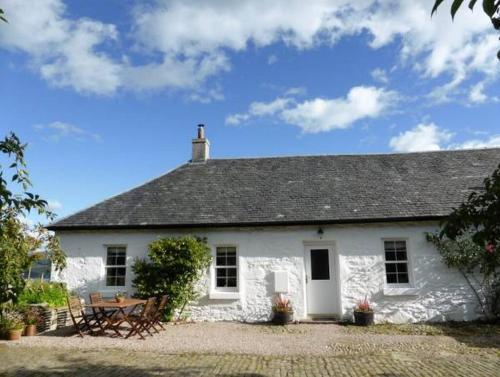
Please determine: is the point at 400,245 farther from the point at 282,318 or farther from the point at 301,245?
the point at 282,318

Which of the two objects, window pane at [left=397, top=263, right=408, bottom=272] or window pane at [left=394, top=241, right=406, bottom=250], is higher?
window pane at [left=394, top=241, right=406, bottom=250]

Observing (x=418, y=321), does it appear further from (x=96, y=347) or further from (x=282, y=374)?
(x=96, y=347)

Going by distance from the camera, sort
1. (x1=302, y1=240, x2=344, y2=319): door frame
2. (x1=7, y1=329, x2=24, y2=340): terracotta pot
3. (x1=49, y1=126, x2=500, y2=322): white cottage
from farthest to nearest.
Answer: (x1=302, y1=240, x2=344, y2=319): door frame
(x1=49, y1=126, x2=500, y2=322): white cottage
(x1=7, y1=329, x2=24, y2=340): terracotta pot


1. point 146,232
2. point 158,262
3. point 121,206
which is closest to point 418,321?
point 158,262

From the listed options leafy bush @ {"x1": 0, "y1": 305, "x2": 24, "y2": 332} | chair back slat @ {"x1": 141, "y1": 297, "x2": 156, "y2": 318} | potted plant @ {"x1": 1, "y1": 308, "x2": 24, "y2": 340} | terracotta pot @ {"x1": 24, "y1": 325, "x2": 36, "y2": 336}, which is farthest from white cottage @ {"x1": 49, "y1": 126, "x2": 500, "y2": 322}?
potted plant @ {"x1": 1, "y1": 308, "x2": 24, "y2": 340}

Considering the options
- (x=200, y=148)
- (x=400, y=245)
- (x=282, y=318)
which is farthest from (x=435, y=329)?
(x=200, y=148)

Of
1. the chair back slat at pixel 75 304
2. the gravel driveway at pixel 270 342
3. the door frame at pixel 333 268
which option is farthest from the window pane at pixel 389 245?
the chair back slat at pixel 75 304

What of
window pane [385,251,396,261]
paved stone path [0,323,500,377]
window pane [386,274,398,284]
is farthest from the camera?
window pane [385,251,396,261]

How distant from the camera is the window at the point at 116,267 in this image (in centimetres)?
1338

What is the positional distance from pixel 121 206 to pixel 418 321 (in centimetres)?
1068

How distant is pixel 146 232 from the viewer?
44.0 ft

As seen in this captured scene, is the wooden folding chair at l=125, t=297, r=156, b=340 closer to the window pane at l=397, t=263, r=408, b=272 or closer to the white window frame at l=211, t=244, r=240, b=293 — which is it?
the white window frame at l=211, t=244, r=240, b=293

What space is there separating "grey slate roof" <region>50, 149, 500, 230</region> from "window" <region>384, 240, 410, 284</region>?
0.97m

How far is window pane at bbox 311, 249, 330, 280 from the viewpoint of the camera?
42.6 feet
